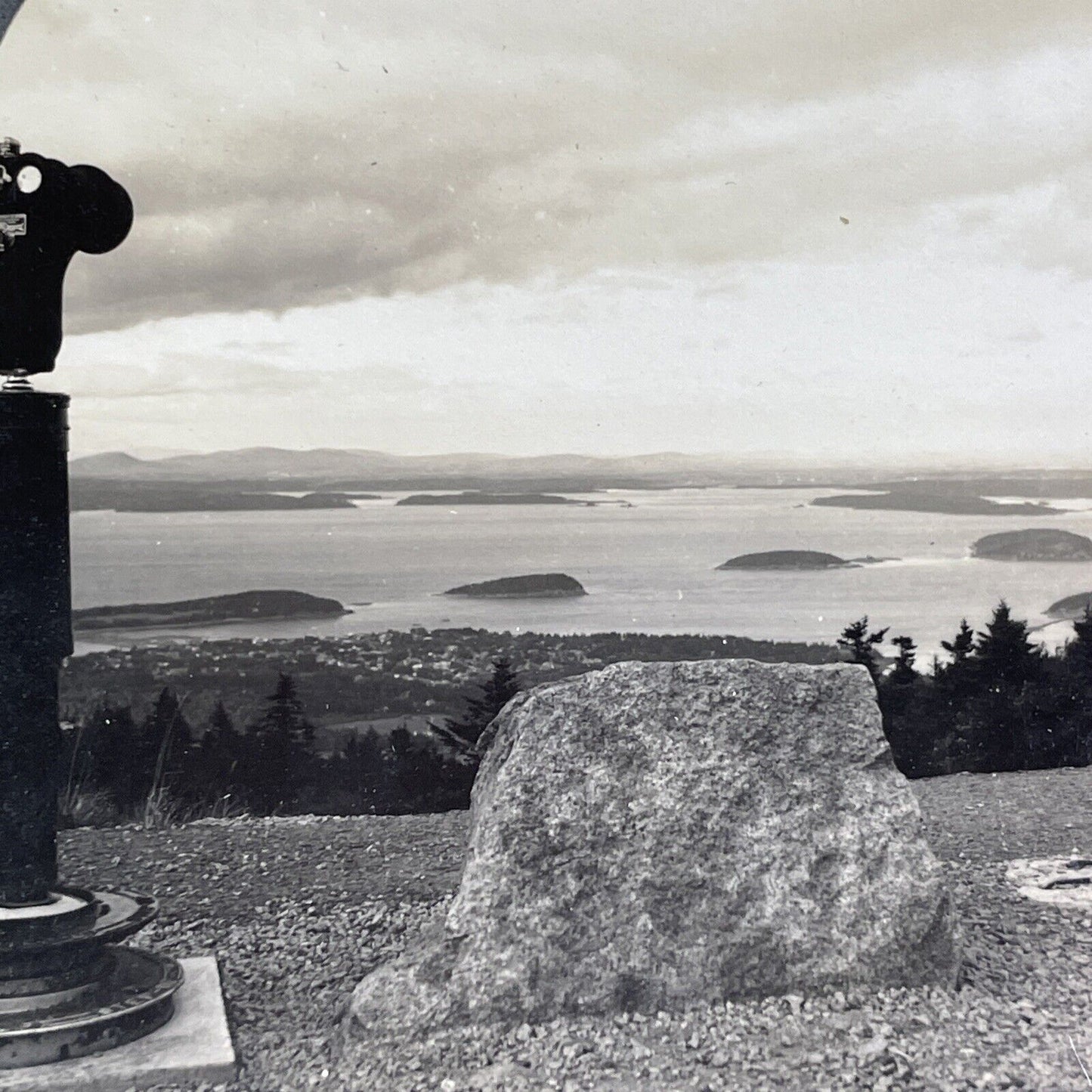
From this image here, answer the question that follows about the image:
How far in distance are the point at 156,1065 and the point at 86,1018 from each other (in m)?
0.26

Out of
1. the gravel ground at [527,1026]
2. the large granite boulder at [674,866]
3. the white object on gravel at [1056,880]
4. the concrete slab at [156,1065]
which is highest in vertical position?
the large granite boulder at [674,866]

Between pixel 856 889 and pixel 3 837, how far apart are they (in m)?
2.67

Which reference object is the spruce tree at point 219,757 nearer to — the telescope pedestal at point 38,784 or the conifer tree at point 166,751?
the conifer tree at point 166,751

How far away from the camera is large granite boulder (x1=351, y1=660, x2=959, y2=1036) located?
3.95m

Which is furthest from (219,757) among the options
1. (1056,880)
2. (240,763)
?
(1056,880)

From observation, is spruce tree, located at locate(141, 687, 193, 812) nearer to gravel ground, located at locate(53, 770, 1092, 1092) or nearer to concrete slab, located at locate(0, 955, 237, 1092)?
gravel ground, located at locate(53, 770, 1092, 1092)

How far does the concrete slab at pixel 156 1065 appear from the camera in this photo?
12.0 feet

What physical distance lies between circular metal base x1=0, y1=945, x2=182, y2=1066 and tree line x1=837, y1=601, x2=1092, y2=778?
5004 mm

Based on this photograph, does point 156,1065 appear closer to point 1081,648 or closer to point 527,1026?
point 527,1026

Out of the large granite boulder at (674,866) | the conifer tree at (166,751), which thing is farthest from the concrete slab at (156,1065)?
the conifer tree at (166,751)

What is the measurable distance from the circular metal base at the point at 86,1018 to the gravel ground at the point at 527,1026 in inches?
12.5

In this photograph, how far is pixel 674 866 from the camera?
405cm

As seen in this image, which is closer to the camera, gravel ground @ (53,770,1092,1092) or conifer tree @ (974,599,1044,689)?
gravel ground @ (53,770,1092,1092)

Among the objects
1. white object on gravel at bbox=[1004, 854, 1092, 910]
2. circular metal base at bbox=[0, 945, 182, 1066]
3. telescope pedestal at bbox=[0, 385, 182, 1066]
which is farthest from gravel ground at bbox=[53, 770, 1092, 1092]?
telescope pedestal at bbox=[0, 385, 182, 1066]
